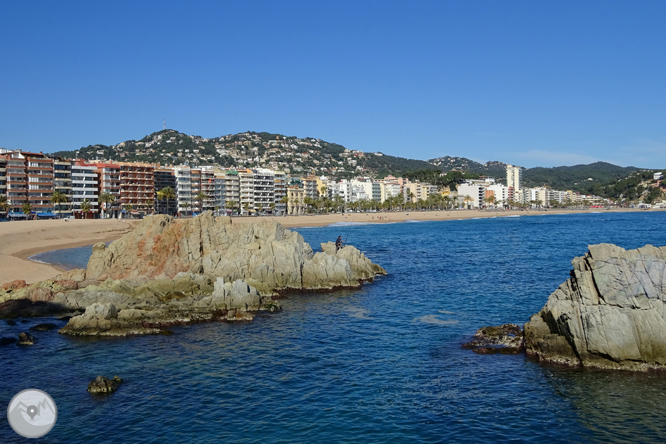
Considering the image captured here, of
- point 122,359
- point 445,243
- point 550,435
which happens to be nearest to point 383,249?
point 445,243

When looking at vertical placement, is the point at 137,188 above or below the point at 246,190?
below

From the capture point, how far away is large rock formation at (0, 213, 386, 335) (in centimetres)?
2927

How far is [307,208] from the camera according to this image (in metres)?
184

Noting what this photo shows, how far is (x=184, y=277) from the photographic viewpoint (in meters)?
36.2

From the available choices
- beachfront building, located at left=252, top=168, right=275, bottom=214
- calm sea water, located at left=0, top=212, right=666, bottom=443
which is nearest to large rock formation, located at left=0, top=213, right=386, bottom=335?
calm sea water, located at left=0, top=212, right=666, bottom=443

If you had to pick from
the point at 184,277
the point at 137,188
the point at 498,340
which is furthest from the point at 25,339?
the point at 137,188

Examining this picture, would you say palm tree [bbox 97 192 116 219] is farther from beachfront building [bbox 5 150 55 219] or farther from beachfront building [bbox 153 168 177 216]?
beachfront building [bbox 153 168 177 216]

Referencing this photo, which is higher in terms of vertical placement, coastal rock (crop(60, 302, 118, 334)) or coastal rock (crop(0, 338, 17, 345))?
coastal rock (crop(60, 302, 118, 334))

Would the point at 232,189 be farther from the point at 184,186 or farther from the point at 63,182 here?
the point at 63,182

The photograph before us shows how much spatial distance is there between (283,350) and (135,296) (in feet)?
44.1
